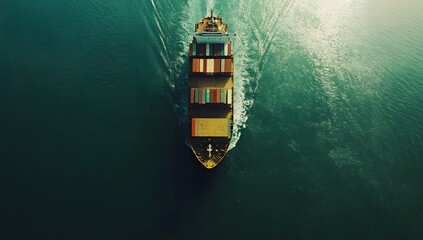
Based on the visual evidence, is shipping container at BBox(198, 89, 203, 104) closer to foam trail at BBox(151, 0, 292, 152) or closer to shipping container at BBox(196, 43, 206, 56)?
foam trail at BBox(151, 0, 292, 152)

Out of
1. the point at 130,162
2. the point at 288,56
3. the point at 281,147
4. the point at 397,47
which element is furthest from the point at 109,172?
the point at 397,47

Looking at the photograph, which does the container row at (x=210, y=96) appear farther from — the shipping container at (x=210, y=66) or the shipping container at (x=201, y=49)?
the shipping container at (x=201, y=49)

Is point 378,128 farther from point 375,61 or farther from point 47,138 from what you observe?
point 47,138

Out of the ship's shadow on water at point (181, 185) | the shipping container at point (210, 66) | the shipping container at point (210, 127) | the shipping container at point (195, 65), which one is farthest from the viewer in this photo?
the shipping container at point (210, 66)

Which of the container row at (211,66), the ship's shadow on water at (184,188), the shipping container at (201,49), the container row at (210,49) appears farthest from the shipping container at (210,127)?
the shipping container at (201,49)

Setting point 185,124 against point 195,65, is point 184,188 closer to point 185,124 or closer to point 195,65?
point 185,124

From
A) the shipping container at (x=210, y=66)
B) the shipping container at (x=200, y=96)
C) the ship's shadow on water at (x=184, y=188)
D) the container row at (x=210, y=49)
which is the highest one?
the container row at (x=210, y=49)

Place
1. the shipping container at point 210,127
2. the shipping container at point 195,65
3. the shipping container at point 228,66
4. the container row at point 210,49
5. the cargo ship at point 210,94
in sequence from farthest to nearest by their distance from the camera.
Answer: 1. the container row at point 210,49
2. the shipping container at point 228,66
3. the shipping container at point 195,65
4. the shipping container at point 210,127
5. the cargo ship at point 210,94
